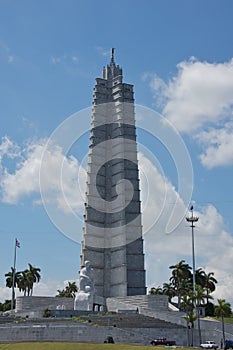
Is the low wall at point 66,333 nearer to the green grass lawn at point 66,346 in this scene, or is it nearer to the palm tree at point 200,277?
the green grass lawn at point 66,346

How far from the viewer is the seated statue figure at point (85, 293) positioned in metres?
56.8

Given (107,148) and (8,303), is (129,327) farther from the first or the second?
(8,303)

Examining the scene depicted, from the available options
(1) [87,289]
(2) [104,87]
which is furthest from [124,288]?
(2) [104,87]

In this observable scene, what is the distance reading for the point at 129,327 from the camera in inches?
1654

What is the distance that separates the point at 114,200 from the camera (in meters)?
71.6

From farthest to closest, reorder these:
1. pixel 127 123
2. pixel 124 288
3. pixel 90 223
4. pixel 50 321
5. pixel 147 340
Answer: pixel 127 123, pixel 90 223, pixel 124 288, pixel 50 321, pixel 147 340

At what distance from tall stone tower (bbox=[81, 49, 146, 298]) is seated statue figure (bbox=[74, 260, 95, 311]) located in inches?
332

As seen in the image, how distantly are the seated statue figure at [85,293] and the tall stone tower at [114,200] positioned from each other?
8436 millimetres

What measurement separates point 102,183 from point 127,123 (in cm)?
1010

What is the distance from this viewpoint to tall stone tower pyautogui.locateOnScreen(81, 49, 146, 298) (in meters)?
67.8

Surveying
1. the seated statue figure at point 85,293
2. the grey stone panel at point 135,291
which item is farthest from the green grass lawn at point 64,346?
the grey stone panel at point 135,291

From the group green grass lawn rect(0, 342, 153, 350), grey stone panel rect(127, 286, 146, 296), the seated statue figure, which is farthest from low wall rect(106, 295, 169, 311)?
green grass lawn rect(0, 342, 153, 350)

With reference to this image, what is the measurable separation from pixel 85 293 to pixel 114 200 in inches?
692

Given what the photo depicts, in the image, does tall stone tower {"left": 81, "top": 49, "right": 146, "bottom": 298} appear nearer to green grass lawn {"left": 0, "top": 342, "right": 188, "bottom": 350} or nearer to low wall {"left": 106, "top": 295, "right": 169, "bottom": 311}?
low wall {"left": 106, "top": 295, "right": 169, "bottom": 311}
